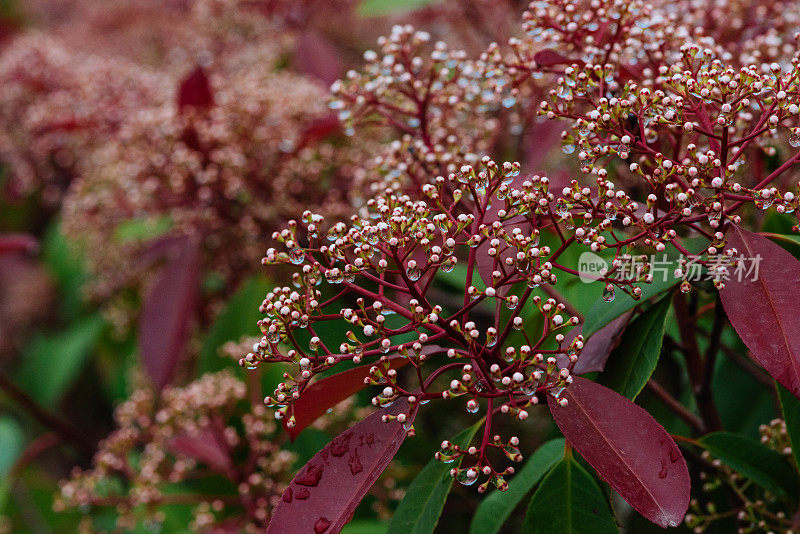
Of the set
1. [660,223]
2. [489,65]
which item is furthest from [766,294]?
[489,65]

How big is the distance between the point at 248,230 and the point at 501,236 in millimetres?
789

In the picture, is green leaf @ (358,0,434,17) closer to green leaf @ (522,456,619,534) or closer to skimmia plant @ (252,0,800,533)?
skimmia plant @ (252,0,800,533)

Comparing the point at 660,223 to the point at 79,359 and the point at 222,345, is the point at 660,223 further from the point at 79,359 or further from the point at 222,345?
the point at 79,359

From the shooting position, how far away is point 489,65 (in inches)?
33.9

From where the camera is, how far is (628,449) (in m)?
0.59

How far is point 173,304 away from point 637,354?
938 mm

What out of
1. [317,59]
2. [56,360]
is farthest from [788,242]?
[56,360]

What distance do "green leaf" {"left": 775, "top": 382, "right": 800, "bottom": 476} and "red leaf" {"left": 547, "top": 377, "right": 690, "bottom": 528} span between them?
201 millimetres

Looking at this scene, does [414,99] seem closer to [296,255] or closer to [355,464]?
[296,255]

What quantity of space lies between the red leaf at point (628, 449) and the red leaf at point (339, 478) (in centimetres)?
16

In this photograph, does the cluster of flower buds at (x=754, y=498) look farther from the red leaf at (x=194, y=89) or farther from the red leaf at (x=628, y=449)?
the red leaf at (x=194, y=89)

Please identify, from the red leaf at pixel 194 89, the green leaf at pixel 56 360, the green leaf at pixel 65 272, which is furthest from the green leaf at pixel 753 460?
the green leaf at pixel 65 272

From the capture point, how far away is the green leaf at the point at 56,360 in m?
1.88

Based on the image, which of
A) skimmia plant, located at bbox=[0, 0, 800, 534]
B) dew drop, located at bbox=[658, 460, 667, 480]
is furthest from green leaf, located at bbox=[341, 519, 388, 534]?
dew drop, located at bbox=[658, 460, 667, 480]
